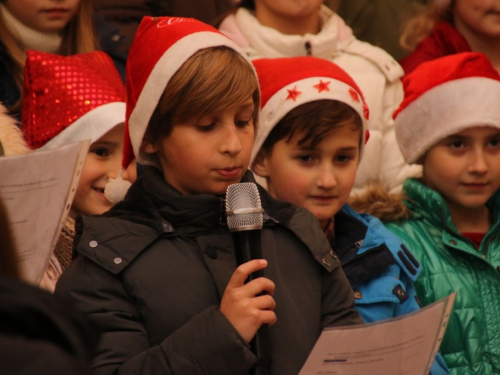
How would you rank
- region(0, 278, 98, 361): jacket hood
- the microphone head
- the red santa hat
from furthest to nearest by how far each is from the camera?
the red santa hat < the microphone head < region(0, 278, 98, 361): jacket hood

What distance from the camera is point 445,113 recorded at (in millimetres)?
3400

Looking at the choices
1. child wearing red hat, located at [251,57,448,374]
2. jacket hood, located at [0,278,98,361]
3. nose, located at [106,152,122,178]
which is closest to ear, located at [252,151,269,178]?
child wearing red hat, located at [251,57,448,374]

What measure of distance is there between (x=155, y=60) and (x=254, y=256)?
73 centimetres

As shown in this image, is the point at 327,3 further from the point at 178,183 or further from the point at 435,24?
the point at 178,183

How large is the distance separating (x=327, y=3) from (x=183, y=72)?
2.31m

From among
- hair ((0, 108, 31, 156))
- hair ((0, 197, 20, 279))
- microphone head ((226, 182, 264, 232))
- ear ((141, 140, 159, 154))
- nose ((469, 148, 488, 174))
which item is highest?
hair ((0, 197, 20, 279))

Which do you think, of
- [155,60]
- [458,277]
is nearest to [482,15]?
[458,277]

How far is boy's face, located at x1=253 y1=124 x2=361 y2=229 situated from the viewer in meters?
2.83

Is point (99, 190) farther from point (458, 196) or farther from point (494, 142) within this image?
point (494, 142)

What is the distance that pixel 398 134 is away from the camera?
11.7 feet

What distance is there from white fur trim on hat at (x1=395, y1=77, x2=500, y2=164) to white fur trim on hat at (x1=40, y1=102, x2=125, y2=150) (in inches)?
46.2

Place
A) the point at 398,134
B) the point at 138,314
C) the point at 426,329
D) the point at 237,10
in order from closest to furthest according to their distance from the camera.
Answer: the point at 426,329 → the point at 138,314 → the point at 398,134 → the point at 237,10

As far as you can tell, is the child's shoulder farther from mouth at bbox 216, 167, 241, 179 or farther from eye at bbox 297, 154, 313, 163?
mouth at bbox 216, 167, 241, 179

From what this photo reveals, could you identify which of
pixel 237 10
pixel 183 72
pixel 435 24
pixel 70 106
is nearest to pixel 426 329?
pixel 183 72
